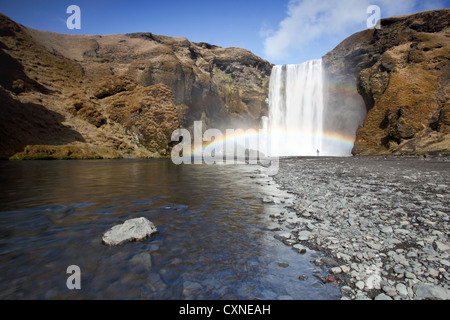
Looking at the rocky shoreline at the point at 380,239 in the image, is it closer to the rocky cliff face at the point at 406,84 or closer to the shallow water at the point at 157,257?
the shallow water at the point at 157,257

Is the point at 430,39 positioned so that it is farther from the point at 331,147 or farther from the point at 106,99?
the point at 106,99

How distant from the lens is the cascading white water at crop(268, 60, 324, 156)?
61.2m

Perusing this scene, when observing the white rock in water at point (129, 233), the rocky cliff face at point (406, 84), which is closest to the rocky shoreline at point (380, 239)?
the white rock in water at point (129, 233)

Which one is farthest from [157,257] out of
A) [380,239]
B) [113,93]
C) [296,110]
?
[296,110]

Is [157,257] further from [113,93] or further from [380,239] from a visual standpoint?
[113,93]

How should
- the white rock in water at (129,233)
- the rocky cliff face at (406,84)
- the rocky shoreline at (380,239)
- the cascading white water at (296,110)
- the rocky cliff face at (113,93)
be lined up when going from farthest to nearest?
the cascading white water at (296,110) < the rocky cliff face at (113,93) < the rocky cliff face at (406,84) < the white rock in water at (129,233) < the rocky shoreline at (380,239)

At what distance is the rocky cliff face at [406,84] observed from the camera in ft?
109

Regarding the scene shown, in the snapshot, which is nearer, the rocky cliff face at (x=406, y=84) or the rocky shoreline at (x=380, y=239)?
the rocky shoreline at (x=380, y=239)

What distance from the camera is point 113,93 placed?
55.2m

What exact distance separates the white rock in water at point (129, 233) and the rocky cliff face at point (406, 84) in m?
38.0

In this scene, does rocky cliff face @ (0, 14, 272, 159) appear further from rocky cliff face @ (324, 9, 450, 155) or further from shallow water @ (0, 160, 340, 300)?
rocky cliff face @ (324, 9, 450, 155)

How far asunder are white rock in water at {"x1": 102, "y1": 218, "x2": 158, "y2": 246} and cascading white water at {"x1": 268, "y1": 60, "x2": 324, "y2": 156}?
61642 millimetres

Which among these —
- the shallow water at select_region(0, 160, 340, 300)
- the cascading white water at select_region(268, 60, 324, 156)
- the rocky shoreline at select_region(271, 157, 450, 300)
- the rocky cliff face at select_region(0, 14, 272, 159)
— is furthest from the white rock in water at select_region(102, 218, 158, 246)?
the cascading white water at select_region(268, 60, 324, 156)

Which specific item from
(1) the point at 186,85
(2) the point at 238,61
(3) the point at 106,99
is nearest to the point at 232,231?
(3) the point at 106,99
